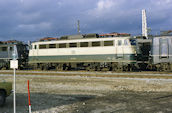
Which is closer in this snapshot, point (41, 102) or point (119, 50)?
point (41, 102)

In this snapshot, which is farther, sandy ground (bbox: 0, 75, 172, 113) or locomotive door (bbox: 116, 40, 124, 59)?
locomotive door (bbox: 116, 40, 124, 59)

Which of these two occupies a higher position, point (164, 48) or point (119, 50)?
point (164, 48)

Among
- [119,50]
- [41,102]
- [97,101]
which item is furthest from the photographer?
[119,50]

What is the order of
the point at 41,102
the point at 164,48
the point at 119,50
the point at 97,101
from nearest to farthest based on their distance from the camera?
the point at 97,101 < the point at 41,102 < the point at 164,48 < the point at 119,50

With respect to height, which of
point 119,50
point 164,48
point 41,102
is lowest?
point 41,102

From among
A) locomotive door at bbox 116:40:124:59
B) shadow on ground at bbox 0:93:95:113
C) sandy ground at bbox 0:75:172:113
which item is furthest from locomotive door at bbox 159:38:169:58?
shadow on ground at bbox 0:93:95:113

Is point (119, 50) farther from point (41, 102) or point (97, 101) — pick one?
point (41, 102)

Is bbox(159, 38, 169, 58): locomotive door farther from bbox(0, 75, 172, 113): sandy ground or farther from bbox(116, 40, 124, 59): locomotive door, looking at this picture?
bbox(0, 75, 172, 113): sandy ground

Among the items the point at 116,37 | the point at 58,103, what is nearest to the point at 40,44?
the point at 116,37

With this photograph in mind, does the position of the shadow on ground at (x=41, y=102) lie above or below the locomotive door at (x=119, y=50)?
below

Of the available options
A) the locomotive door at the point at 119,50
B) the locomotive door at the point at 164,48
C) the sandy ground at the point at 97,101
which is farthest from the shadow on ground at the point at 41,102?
the locomotive door at the point at 164,48

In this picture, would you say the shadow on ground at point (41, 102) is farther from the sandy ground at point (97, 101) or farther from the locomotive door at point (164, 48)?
the locomotive door at point (164, 48)

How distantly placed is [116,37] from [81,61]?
5.31 metres

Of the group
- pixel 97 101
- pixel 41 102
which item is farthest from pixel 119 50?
pixel 41 102
